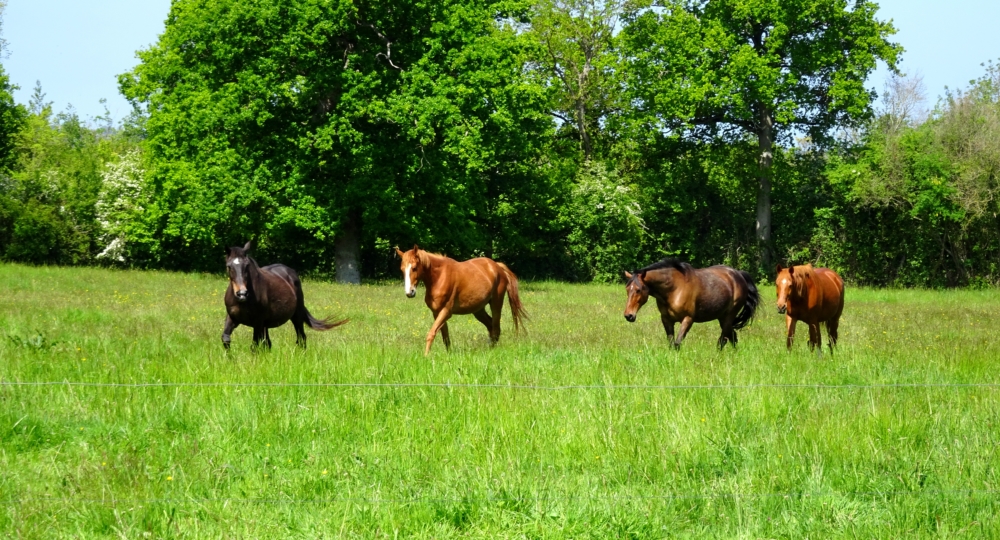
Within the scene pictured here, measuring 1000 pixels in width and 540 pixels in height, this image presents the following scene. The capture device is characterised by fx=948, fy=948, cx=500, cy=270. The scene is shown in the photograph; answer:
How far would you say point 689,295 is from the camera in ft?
46.2

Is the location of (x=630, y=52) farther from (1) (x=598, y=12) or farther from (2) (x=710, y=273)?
(2) (x=710, y=273)

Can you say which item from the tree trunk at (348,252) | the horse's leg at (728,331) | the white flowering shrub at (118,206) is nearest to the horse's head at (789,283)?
the horse's leg at (728,331)

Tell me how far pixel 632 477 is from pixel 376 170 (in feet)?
84.0

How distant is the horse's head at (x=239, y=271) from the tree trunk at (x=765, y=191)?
28.9m

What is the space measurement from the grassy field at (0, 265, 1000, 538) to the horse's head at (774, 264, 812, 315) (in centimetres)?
116

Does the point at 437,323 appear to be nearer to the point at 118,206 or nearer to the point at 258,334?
the point at 258,334

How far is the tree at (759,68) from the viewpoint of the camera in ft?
117

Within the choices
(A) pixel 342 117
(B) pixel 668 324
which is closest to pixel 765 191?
(A) pixel 342 117

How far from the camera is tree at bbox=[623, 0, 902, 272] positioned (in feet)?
117

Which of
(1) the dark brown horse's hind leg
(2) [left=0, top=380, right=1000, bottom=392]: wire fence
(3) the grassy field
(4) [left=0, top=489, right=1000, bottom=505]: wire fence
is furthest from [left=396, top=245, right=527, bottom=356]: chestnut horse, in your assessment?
(4) [left=0, top=489, right=1000, bottom=505]: wire fence

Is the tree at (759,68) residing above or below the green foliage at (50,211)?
above

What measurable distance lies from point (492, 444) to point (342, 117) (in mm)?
24480

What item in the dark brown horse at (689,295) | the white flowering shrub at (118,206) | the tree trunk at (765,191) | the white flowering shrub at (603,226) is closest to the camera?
the dark brown horse at (689,295)

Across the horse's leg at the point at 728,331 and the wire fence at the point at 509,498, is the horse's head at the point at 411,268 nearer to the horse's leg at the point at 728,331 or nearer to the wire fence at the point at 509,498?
the horse's leg at the point at 728,331
